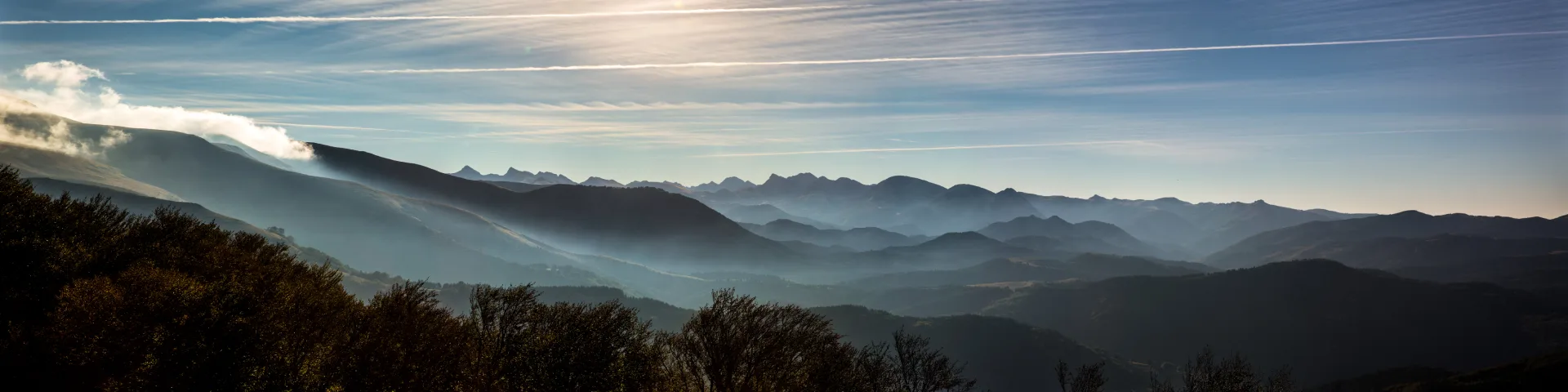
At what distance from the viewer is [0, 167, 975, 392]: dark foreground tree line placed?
137 feet

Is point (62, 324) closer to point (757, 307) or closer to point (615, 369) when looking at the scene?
point (615, 369)

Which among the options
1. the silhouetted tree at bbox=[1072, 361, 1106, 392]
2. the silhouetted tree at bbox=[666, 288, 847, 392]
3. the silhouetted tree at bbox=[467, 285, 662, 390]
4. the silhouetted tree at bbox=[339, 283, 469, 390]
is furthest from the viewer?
the silhouetted tree at bbox=[1072, 361, 1106, 392]

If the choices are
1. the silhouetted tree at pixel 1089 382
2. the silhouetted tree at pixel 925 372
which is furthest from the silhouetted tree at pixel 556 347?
the silhouetted tree at pixel 1089 382

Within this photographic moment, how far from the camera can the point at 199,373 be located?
40.7 m

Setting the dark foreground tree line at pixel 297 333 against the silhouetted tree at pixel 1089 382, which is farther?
the silhouetted tree at pixel 1089 382

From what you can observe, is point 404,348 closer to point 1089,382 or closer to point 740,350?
point 740,350

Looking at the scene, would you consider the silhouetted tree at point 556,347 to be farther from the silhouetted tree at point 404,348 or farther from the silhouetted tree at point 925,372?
the silhouetted tree at point 925,372

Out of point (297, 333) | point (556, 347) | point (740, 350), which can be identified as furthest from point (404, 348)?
point (740, 350)

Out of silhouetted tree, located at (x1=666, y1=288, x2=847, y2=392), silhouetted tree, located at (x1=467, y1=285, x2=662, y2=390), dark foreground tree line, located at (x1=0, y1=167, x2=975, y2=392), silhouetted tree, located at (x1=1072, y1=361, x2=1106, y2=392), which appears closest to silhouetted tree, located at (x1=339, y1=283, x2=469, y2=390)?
dark foreground tree line, located at (x1=0, y1=167, x2=975, y2=392)

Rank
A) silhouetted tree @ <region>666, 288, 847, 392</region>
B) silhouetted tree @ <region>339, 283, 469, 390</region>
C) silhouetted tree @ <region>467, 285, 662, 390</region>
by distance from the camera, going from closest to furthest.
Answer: silhouetted tree @ <region>339, 283, 469, 390</region>
silhouetted tree @ <region>666, 288, 847, 392</region>
silhouetted tree @ <region>467, 285, 662, 390</region>

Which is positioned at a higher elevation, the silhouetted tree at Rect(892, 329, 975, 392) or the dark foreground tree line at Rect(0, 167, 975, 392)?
the dark foreground tree line at Rect(0, 167, 975, 392)

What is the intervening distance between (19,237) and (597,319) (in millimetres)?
41249

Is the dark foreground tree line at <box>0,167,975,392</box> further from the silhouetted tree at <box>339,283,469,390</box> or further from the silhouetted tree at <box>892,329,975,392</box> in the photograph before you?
the silhouetted tree at <box>892,329,975,392</box>

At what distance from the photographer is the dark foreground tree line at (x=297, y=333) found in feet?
137
